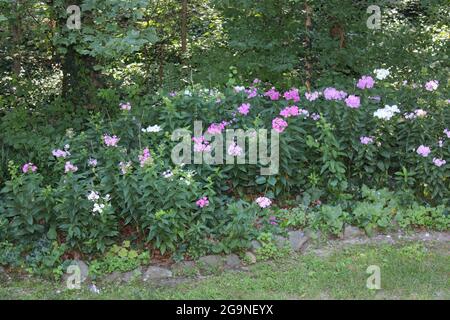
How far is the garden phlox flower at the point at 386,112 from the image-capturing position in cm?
503

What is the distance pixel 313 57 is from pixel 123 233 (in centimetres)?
350

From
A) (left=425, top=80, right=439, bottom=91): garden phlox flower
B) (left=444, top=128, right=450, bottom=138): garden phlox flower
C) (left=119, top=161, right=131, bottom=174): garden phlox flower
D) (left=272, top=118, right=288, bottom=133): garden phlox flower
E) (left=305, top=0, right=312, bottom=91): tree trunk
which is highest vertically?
(left=305, top=0, right=312, bottom=91): tree trunk

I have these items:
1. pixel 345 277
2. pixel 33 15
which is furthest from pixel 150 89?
pixel 345 277

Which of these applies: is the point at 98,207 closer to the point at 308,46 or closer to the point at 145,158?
the point at 145,158

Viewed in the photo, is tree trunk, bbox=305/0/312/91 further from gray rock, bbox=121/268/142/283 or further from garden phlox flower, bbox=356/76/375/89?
gray rock, bbox=121/268/142/283

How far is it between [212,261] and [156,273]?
1.40 ft

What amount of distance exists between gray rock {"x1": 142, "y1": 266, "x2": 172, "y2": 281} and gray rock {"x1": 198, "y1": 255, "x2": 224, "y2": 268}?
0.26 metres

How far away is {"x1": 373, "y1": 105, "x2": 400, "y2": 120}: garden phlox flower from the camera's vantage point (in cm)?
503

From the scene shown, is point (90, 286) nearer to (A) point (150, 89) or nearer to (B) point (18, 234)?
(B) point (18, 234)

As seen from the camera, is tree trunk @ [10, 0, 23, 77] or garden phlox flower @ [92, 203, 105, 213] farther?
tree trunk @ [10, 0, 23, 77]

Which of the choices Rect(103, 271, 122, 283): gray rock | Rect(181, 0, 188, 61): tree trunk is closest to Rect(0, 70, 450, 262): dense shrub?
Rect(103, 271, 122, 283): gray rock

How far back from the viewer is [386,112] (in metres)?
5.05

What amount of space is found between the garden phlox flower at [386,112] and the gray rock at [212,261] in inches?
73.6

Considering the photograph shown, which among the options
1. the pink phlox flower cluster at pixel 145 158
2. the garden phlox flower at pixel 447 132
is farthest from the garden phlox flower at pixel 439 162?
the pink phlox flower cluster at pixel 145 158
